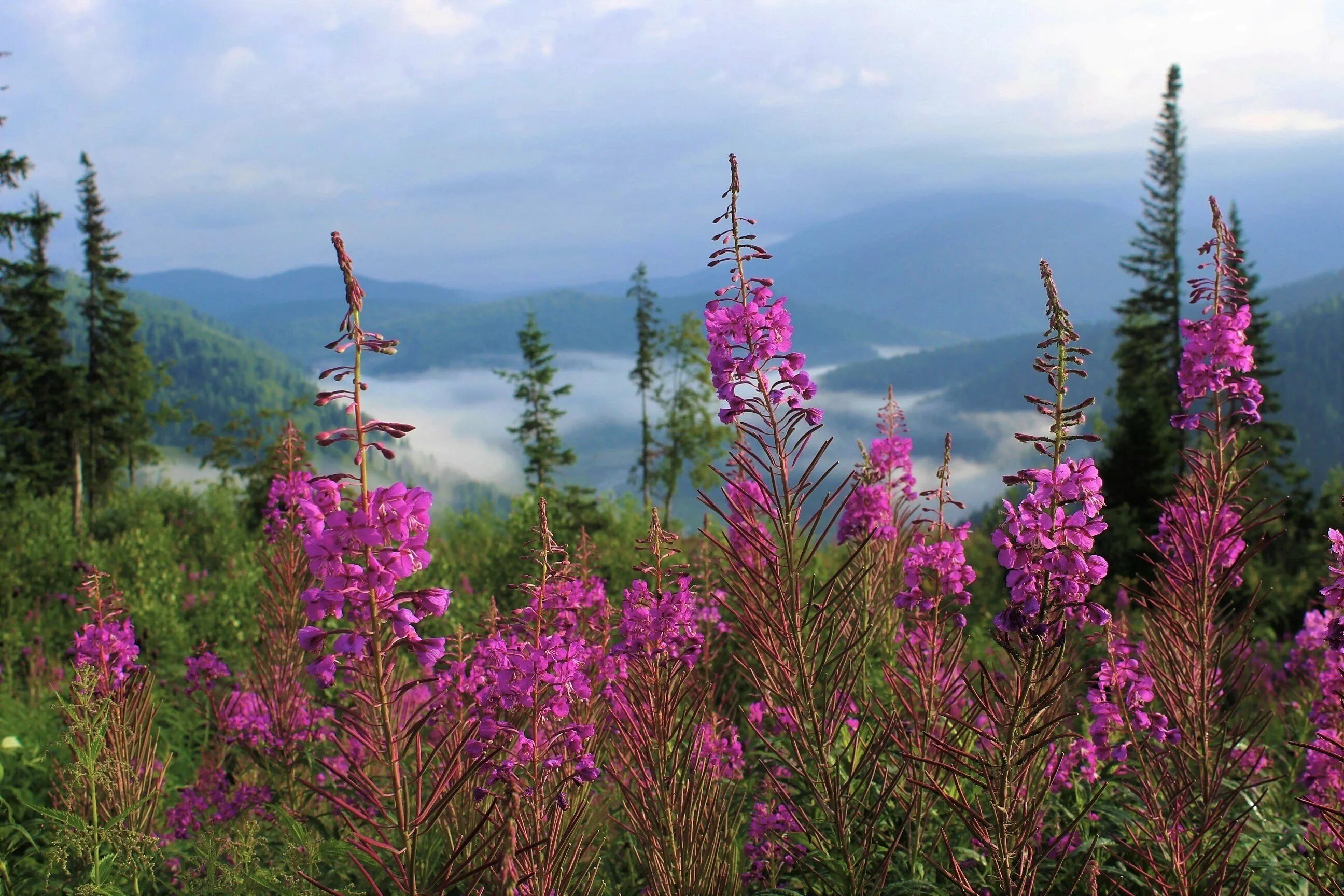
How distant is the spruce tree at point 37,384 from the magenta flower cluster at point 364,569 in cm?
2384

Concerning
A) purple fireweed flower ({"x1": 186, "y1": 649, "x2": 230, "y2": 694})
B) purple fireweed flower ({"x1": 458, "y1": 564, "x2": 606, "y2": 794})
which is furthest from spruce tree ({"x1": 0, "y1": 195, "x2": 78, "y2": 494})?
purple fireweed flower ({"x1": 458, "y1": 564, "x2": 606, "y2": 794})

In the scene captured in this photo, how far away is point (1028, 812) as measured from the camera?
228 cm

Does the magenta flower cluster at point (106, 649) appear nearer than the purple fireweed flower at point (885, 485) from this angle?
Yes

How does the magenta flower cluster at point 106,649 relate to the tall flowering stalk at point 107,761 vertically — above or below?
above

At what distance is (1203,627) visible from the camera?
325 cm

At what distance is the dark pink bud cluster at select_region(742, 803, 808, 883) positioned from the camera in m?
3.24

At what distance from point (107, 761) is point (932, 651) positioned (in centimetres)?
376

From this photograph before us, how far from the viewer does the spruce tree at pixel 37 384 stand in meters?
22.5

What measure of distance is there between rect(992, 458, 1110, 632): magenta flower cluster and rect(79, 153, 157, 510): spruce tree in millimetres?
34930

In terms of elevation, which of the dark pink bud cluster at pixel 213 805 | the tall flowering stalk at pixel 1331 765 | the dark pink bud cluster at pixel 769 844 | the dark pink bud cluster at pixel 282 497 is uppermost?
the dark pink bud cluster at pixel 282 497

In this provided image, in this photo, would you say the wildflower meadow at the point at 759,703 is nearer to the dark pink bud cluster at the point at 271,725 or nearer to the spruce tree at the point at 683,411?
the dark pink bud cluster at the point at 271,725

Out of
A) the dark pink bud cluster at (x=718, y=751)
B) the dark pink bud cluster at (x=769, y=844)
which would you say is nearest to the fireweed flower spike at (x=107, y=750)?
the dark pink bud cluster at (x=718, y=751)

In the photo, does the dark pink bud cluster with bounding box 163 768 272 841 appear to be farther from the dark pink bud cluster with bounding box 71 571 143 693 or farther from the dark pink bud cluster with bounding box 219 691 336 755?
the dark pink bud cluster with bounding box 71 571 143 693

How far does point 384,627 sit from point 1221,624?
335cm
